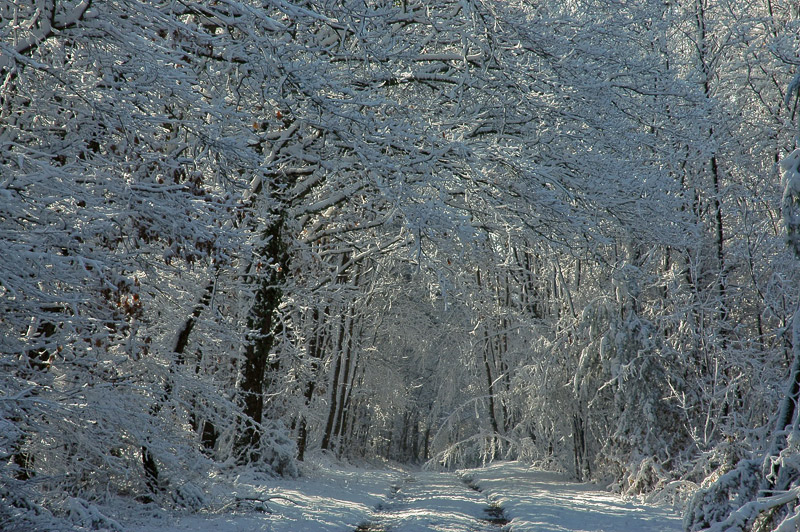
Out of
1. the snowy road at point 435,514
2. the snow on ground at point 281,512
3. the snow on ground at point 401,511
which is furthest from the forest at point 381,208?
the snowy road at point 435,514

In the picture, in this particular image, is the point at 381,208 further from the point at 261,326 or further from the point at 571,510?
the point at 571,510

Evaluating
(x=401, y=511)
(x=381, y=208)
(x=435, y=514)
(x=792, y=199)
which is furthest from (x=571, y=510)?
(x=792, y=199)

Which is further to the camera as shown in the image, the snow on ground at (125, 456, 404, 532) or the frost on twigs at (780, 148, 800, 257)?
the snow on ground at (125, 456, 404, 532)

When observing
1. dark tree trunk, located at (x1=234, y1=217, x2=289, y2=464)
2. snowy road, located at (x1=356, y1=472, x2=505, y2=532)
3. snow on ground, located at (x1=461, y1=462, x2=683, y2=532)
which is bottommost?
snowy road, located at (x1=356, y1=472, x2=505, y2=532)

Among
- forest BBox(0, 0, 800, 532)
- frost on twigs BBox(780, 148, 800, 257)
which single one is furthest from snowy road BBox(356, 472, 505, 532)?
frost on twigs BBox(780, 148, 800, 257)

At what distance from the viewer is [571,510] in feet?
37.8

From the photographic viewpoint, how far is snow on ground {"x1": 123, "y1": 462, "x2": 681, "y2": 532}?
8781 mm

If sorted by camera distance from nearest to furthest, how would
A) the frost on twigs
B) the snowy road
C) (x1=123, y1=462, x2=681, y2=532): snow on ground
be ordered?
the frost on twigs, (x1=123, y1=462, x2=681, y2=532): snow on ground, the snowy road

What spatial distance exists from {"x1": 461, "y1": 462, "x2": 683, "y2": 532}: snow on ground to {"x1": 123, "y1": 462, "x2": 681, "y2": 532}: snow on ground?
15 mm

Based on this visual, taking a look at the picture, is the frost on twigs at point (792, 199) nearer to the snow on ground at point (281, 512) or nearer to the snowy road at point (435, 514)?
the snowy road at point (435, 514)

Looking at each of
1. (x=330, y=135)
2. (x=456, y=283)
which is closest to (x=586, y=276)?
(x=456, y=283)

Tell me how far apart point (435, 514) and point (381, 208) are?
22.0ft

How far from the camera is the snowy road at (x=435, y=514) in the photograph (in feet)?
31.2

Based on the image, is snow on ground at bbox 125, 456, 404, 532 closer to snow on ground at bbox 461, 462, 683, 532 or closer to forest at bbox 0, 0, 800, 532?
forest at bbox 0, 0, 800, 532
